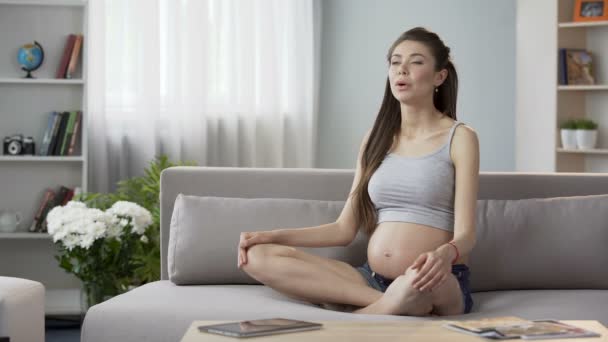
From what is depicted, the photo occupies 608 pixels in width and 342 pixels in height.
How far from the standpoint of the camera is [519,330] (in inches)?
76.0

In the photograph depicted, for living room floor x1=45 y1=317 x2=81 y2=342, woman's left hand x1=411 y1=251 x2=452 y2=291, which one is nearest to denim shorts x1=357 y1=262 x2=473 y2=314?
woman's left hand x1=411 y1=251 x2=452 y2=291

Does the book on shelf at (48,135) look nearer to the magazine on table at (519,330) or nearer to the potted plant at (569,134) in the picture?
the potted plant at (569,134)

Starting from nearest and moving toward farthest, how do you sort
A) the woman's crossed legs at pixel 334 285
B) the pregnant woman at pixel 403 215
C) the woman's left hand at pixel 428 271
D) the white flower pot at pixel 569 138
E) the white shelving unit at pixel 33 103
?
1. the woman's left hand at pixel 428 271
2. the woman's crossed legs at pixel 334 285
3. the pregnant woman at pixel 403 215
4. the white shelving unit at pixel 33 103
5. the white flower pot at pixel 569 138

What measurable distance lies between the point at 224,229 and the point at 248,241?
9.6 inches

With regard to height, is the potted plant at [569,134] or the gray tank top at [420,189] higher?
the potted plant at [569,134]

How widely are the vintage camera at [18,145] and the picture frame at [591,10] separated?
2994 mm

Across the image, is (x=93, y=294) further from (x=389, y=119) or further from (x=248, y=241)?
(x=389, y=119)

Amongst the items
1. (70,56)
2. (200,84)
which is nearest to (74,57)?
(70,56)

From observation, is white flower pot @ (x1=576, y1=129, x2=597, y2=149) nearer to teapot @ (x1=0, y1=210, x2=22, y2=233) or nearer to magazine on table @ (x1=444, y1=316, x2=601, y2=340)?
teapot @ (x1=0, y1=210, x2=22, y2=233)

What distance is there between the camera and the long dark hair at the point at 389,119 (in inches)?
109

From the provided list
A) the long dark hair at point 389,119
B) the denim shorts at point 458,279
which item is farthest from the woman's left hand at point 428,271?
the long dark hair at point 389,119

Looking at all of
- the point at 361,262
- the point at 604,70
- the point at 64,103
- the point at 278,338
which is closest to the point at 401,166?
the point at 361,262

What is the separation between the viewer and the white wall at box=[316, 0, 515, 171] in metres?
5.46

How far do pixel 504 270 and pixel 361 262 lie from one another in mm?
437
